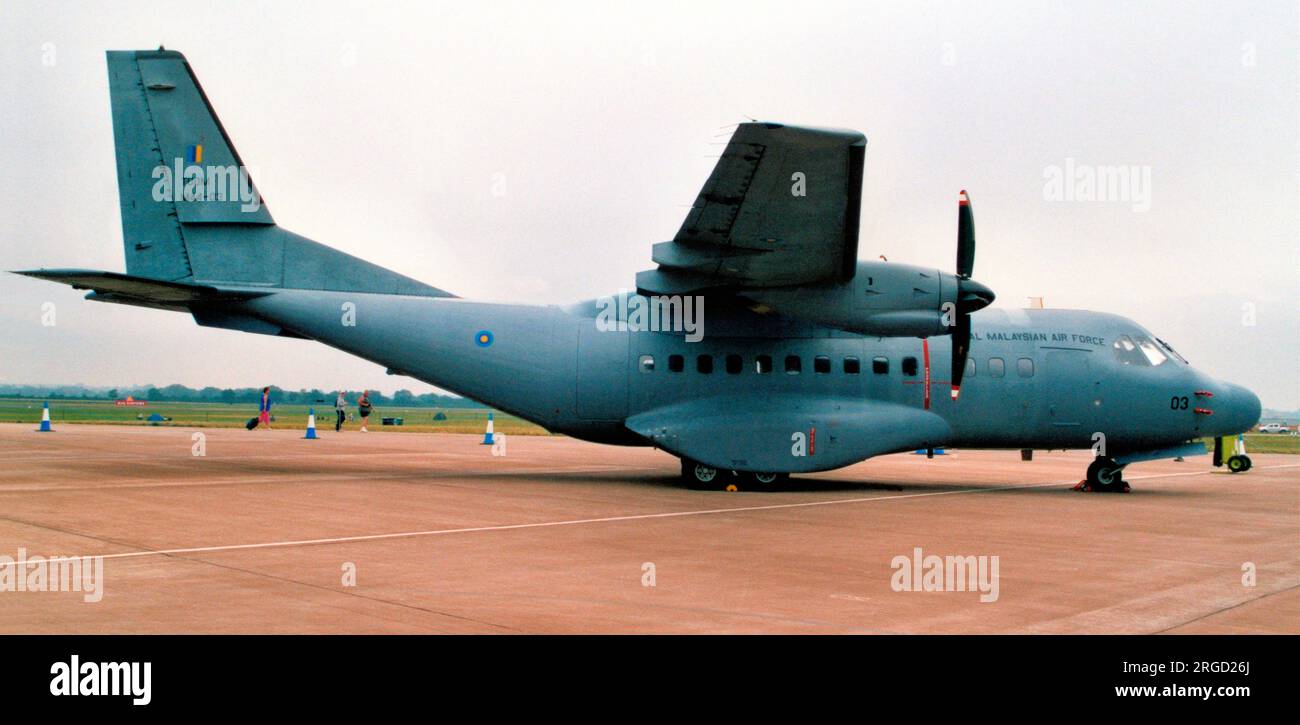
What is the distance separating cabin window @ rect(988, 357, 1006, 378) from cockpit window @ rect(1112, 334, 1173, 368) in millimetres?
Result: 2393

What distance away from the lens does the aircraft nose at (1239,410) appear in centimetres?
1914

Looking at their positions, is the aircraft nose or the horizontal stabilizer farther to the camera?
the aircraft nose

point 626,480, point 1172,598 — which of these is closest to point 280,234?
point 626,480

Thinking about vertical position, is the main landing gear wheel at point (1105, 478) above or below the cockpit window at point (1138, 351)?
below

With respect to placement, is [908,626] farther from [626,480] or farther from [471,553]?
[626,480]

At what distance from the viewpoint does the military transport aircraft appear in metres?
17.8

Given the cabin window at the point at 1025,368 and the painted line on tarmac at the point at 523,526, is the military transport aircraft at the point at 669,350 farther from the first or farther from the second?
the painted line on tarmac at the point at 523,526

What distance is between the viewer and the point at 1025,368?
1895cm

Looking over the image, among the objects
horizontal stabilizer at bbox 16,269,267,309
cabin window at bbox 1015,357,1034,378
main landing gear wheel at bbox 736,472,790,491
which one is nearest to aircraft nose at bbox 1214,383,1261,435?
cabin window at bbox 1015,357,1034,378

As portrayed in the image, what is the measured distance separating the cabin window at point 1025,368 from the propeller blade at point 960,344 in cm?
171

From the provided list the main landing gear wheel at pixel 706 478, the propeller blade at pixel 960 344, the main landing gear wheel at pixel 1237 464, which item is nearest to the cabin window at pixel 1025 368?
the propeller blade at pixel 960 344
